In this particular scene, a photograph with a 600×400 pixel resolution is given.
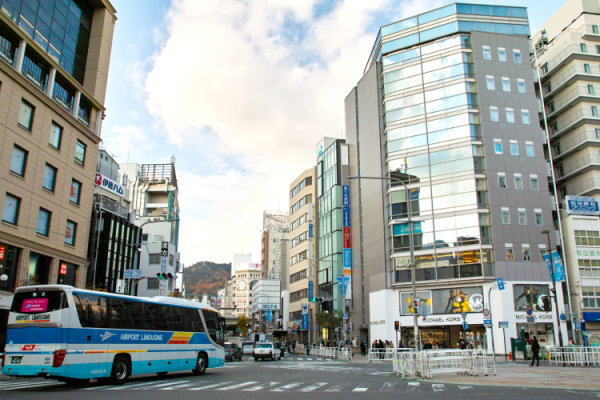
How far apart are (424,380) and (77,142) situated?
3380 cm

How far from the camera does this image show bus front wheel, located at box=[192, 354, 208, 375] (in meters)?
23.4

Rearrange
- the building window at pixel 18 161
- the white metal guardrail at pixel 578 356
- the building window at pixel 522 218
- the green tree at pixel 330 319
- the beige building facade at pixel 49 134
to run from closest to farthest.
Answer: the white metal guardrail at pixel 578 356 < the beige building facade at pixel 49 134 < the building window at pixel 18 161 < the building window at pixel 522 218 < the green tree at pixel 330 319

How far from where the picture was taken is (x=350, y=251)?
65.2 metres

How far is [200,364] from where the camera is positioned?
23578mm

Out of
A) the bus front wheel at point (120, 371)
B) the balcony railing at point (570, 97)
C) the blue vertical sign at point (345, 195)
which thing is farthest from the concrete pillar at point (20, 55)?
the balcony railing at point (570, 97)

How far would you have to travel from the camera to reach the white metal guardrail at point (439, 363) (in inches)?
822

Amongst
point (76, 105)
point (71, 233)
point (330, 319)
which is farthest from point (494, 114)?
point (71, 233)

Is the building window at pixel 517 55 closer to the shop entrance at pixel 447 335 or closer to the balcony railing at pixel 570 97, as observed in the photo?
the balcony railing at pixel 570 97

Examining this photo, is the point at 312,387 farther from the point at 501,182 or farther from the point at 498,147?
the point at 498,147

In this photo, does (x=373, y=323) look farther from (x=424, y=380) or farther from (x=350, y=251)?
(x=424, y=380)

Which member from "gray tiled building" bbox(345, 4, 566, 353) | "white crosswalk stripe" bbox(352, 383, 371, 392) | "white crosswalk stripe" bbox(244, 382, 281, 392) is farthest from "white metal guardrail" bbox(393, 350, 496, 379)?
"gray tiled building" bbox(345, 4, 566, 353)

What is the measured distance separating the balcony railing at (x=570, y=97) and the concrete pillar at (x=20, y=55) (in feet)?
191

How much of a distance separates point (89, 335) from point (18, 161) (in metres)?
21.5

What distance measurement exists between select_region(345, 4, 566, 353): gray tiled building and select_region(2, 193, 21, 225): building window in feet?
101
